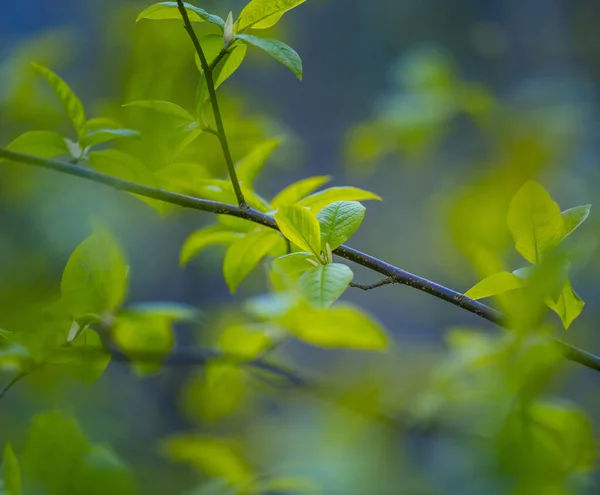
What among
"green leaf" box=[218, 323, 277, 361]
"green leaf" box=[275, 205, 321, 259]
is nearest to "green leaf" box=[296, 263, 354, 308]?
"green leaf" box=[275, 205, 321, 259]

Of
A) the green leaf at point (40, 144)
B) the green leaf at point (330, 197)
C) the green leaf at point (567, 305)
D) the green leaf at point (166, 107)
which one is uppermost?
the green leaf at point (166, 107)

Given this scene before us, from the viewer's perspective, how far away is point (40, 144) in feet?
1.28

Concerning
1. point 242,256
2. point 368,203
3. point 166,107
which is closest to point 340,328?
point 242,256

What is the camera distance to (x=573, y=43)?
1359mm

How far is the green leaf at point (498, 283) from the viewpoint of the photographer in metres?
0.33

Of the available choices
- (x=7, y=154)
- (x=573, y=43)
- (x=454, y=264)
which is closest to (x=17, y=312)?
(x=7, y=154)

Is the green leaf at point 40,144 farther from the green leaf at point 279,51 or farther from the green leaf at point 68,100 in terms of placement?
the green leaf at point 279,51

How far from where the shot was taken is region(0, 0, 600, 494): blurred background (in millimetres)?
504

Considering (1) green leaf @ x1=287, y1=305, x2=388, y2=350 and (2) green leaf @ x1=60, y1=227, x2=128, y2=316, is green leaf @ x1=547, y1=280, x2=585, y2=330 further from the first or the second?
(2) green leaf @ x1=60, y1=227, x2=128, y2=316

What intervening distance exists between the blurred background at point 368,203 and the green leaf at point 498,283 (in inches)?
1.4

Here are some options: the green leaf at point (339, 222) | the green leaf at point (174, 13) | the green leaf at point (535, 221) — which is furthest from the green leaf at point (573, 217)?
the green leaf at point (174, 13)

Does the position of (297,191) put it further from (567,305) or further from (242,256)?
(567,305)

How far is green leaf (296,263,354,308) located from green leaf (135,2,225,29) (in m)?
0.15

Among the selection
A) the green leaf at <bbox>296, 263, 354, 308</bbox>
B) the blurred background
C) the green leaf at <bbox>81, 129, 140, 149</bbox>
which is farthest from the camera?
the blurred background
